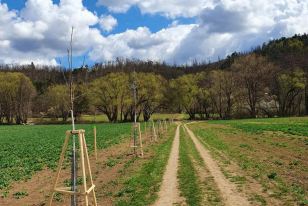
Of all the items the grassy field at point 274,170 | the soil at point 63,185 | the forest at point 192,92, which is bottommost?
the soil at point 63,185

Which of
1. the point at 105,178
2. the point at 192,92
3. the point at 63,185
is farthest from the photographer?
the point at 192,92

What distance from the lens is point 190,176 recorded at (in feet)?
38.2

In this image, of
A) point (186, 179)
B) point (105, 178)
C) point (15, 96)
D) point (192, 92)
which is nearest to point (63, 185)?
point (105, 178)

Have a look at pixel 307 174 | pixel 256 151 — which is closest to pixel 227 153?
pixel 256 151

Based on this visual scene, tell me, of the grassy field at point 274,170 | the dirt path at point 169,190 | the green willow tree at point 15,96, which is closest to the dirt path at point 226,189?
the grassy field at point 274,170

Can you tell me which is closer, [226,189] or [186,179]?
[226,189]

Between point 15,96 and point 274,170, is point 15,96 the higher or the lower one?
the higher one

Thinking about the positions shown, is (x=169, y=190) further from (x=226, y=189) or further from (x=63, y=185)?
(x=63, y=185)

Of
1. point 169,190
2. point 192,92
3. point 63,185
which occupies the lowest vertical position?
point 63,185

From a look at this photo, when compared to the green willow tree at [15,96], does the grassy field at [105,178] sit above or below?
below

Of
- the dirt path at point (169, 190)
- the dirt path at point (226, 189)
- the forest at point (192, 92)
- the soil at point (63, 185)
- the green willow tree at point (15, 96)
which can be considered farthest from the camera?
the green willow tree at point (15, 96)

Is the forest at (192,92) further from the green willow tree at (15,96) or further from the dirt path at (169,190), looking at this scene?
the dirt path at (169,190)

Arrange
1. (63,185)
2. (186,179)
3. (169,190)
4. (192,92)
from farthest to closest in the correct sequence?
(192,92) → (63,185) → (186,179) → (169,190)

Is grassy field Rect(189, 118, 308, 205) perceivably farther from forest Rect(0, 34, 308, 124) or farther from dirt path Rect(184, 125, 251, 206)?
forest Rect(0, 34, 308, 124)
